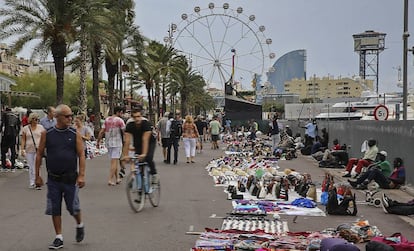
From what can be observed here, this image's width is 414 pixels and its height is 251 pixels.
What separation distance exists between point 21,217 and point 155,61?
159 ft

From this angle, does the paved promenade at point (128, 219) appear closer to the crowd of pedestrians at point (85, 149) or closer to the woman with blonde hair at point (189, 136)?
the crowd of pedestrians at point (85, 149)

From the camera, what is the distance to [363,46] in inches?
5669

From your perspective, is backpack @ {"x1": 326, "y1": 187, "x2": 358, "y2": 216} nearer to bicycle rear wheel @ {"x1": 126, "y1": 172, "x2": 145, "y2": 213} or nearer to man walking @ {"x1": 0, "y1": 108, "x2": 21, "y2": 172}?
bicycle rear wheel @ {"x1": 126, "y1": 172, "x2": 145, "y2": 213}

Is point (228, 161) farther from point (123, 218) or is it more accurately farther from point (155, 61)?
point (155, 61)

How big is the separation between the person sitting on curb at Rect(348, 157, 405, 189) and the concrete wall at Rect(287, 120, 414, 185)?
48 cm

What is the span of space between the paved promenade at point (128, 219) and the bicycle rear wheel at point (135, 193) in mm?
170

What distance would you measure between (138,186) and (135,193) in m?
0.14

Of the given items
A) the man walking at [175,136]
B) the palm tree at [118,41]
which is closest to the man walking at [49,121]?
the man walking at [175,136]

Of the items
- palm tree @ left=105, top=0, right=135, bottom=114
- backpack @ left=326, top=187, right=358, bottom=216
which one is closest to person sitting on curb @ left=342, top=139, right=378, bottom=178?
backpack @ left=326, top=187, right=358, bottom=216

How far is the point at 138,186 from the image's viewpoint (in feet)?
34.9

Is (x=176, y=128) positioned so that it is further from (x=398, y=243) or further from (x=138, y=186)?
(x=398, y=243)

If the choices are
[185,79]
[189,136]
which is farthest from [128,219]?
[185,79]

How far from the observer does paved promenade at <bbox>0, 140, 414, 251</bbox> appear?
26.3 ft

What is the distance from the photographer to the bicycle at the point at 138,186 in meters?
10.5
